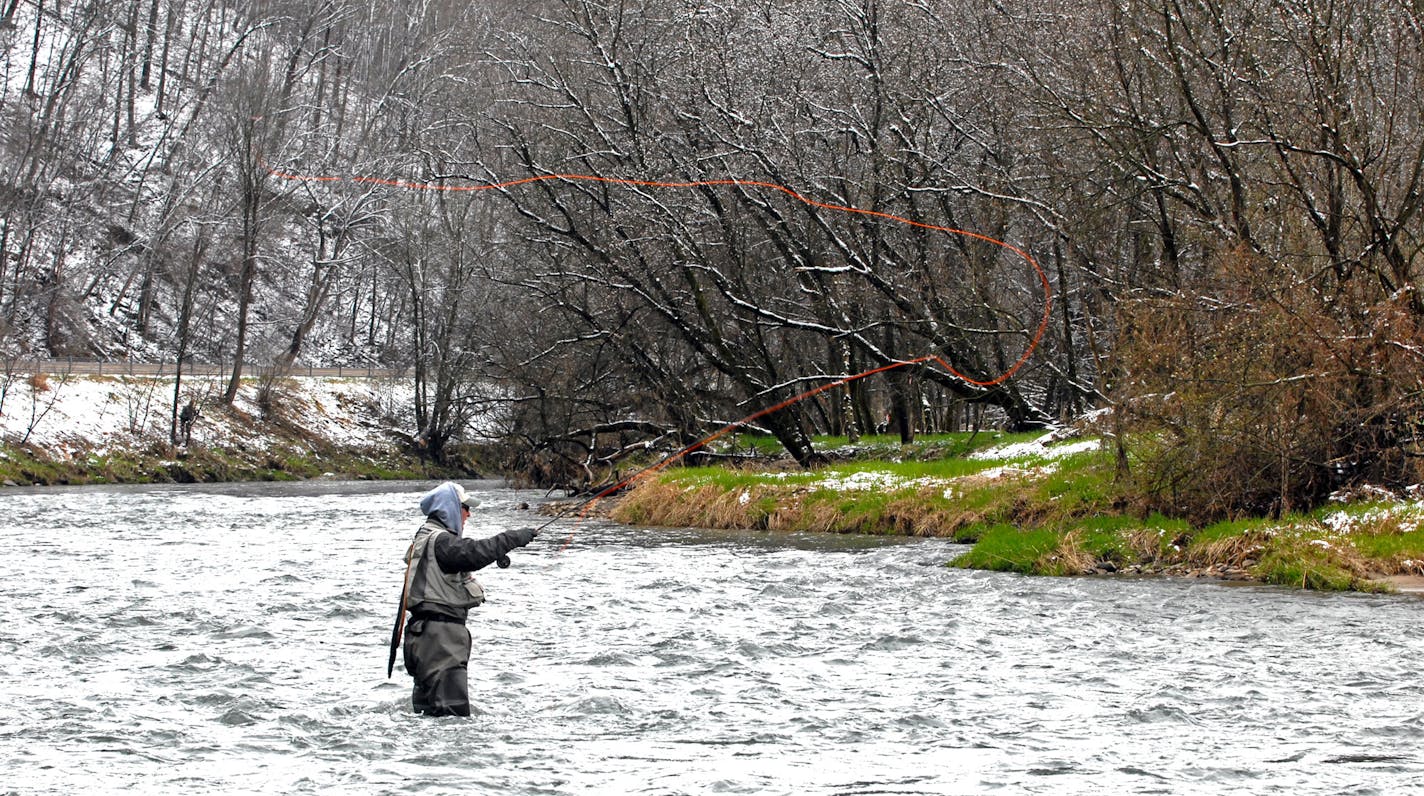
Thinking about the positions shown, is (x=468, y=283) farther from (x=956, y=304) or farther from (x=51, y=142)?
(x=956, y=304)

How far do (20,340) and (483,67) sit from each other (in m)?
27.5

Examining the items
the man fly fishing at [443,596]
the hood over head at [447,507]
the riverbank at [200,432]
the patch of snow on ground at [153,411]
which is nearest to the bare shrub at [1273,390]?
the hood over head at [447,507]

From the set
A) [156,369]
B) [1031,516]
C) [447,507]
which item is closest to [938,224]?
[1031,516]

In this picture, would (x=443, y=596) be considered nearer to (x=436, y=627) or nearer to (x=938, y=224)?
(x=436, y=627)

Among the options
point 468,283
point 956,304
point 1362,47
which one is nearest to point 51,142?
point 468,283

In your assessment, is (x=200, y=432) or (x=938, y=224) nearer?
(x=938, y=224)

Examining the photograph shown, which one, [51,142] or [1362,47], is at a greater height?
[51,142]

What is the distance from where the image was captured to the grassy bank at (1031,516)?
16.2m

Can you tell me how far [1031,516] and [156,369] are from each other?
1656 inches

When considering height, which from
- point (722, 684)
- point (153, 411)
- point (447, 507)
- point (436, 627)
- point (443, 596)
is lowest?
point (722, 684)

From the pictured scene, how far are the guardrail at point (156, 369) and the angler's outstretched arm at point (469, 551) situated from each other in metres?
41.4

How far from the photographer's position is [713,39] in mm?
28688

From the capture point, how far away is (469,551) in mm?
9531

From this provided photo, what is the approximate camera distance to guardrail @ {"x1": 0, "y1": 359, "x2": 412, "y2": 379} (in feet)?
165
